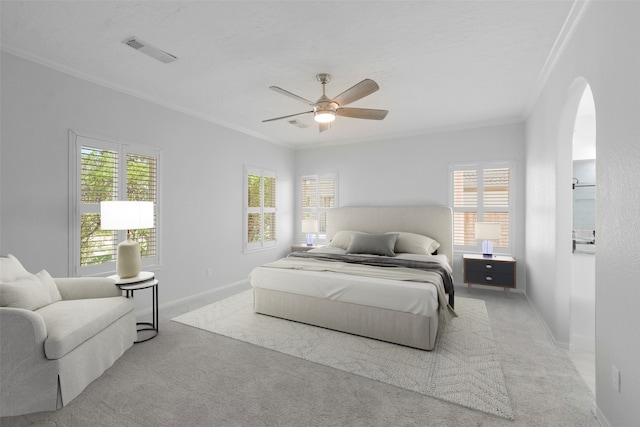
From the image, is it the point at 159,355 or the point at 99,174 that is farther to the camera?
the point at 99,174

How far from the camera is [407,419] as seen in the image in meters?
1.85

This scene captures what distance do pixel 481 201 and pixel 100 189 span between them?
17.9ft

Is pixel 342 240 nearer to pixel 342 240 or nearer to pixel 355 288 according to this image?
pixel 342 240

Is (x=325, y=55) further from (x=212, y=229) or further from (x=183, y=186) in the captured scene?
(x=212, y=229)

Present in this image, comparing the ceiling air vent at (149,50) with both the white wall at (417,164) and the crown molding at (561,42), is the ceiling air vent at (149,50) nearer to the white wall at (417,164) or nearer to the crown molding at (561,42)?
the crown molding at (561,42)

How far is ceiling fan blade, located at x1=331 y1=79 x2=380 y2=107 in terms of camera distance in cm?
262

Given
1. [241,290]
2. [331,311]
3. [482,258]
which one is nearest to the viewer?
[331,311]

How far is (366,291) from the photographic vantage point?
9.69ft

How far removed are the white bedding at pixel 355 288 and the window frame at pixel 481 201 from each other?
2.67 m

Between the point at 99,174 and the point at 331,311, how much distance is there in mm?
3032

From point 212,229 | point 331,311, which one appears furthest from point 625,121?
point 212,229

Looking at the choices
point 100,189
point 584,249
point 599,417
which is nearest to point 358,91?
point 599,417

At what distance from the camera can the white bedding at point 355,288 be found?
2723mm

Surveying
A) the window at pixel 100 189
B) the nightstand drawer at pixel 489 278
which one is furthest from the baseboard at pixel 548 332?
the window at pixel 100 189
